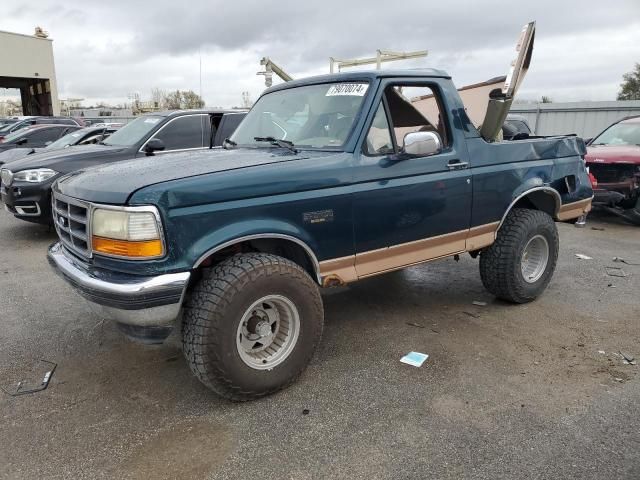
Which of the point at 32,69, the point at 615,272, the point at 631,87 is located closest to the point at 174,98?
the point at 32,69

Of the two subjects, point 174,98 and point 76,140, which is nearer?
point 76,140

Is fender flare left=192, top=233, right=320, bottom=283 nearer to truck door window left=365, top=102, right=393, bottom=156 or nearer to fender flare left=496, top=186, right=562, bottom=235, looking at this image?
truck door window left=365, top=102, right=393, bottom=156

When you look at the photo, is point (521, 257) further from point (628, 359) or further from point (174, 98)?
point (174, 98)

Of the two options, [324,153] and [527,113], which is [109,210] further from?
[527,113]

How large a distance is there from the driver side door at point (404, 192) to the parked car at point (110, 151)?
12.5 ft

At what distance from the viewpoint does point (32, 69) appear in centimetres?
3225

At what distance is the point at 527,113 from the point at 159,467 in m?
18.1

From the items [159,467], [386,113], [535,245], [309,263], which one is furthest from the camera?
[535,245]

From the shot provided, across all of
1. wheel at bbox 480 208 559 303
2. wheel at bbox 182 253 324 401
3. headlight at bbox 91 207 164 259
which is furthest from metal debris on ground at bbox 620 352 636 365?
headlight at bbox 91 207 164 259

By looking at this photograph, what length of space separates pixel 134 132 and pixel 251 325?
552 centimetres

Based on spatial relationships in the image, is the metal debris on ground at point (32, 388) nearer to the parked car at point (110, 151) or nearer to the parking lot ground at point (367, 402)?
the parking lot ground at point (367, 402)

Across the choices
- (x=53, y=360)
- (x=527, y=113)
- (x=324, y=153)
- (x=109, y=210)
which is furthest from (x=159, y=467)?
(x=527, y=113)

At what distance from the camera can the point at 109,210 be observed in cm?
276

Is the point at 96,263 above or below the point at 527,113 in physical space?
below
